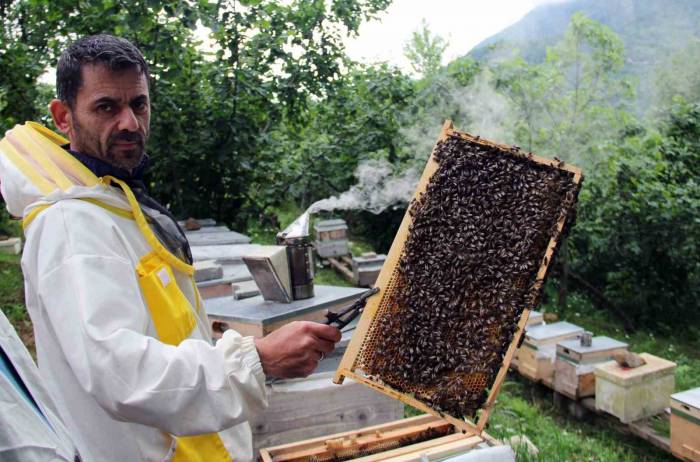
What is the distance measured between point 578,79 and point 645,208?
4325 mm

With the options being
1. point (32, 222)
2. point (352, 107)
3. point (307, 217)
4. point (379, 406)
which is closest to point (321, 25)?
point (352, 107)

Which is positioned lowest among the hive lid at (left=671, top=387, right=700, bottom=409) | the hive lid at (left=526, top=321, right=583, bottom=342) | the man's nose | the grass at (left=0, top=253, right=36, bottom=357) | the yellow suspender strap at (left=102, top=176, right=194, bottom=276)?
the hive lid at (left=526, top=321, right=583, bottom=342)

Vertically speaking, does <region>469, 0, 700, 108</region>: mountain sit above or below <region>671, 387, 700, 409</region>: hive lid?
above

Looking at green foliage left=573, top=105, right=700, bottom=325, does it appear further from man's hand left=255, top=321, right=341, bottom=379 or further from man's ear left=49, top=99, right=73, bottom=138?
man's ear left=49, top=99, right=73, bottom=138

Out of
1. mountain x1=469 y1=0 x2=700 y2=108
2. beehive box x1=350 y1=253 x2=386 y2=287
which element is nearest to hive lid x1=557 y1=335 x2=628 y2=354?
beehive box x1=350 y1=253 x2=386 y2=287

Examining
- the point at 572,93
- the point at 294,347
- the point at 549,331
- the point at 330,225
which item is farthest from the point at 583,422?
the point at 572,93

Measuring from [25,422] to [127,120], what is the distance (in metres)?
1.11

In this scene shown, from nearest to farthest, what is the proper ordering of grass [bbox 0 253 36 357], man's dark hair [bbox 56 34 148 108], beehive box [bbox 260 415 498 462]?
man's dark hair [bbox 56 34 148 108] → beehive box [bbox 260 415 498 462] → grass [bbox 0 253 36 357]

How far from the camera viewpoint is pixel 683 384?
694 centimetres

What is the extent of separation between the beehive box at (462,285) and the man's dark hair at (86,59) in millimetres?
1220

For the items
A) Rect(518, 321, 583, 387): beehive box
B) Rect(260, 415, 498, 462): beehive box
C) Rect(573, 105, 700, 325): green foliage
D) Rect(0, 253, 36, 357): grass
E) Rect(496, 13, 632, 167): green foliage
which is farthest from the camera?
Rect(496, 13, 632, 167): green foliage

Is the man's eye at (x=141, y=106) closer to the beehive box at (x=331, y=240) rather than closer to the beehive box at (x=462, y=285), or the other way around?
the beehive box at (x=462, y=285)

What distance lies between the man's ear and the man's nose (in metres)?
0.19

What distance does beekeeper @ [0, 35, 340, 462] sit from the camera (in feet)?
4.87
